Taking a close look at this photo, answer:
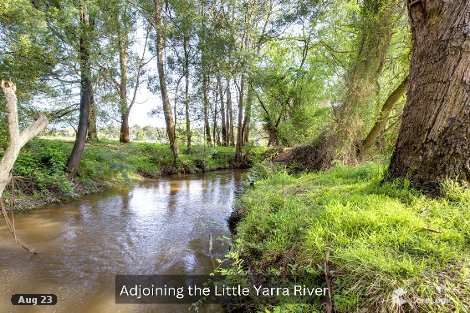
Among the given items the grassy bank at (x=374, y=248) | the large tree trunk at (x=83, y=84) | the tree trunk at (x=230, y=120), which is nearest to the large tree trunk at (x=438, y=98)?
the grassy bank at (x=374, y=248)

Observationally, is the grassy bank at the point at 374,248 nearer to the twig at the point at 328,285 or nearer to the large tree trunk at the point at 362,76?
the twig at the point at 328,285

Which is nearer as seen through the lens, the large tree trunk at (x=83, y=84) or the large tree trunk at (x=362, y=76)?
the large tree trunk at (x=362, y=76)

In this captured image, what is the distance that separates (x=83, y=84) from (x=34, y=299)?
6.16 meters

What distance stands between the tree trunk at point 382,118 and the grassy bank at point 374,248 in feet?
12.9

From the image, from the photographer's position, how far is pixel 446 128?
2848 millimetres

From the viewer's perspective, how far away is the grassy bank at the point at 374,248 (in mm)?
1708

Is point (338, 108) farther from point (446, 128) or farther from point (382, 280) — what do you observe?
point (382, 280)

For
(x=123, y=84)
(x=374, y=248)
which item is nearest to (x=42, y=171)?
(x=123, y=84)

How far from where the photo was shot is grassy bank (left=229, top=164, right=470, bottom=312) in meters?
1.71

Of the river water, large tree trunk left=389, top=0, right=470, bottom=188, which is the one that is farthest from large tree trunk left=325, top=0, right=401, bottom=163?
the river water

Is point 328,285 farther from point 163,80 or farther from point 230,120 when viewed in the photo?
point 230,120

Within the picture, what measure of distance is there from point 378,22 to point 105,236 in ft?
23.8

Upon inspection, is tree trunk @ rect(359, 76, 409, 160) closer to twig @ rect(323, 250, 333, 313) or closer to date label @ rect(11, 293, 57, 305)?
twig @ rect(323, 250, 333, 313)

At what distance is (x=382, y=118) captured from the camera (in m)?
6.72
